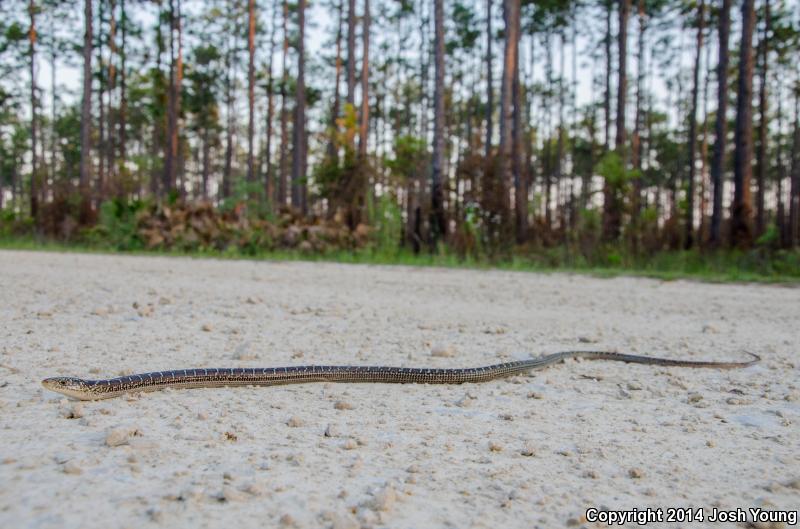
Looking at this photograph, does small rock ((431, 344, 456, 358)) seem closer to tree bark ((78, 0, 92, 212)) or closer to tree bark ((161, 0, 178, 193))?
tree bark ((78, 0, 92, 212))

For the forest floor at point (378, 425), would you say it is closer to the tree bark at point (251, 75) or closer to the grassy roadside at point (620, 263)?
the grassy roadside at point (620, 263)

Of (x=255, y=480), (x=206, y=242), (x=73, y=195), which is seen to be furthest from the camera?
(x=73, y=195)

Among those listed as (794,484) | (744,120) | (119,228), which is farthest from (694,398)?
(744,120)

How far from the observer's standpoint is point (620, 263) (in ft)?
40.3

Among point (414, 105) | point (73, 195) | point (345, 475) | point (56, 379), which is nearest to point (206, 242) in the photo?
point (73, 195)

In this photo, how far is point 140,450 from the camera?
2225mm

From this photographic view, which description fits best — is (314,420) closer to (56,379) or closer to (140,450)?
(140,450)

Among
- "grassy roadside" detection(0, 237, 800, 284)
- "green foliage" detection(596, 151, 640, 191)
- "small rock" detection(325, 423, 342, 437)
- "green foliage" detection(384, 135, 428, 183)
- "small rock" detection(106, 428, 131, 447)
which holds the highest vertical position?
"green foliage" detection(384, 135, 428, 183)

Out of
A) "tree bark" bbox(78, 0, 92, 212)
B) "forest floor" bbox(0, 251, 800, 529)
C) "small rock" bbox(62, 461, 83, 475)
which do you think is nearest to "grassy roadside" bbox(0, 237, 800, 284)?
"forest floor" bbox(0, 251, 800, 529)

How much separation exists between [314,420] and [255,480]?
2.58ft

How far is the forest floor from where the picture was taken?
1901 millimetres

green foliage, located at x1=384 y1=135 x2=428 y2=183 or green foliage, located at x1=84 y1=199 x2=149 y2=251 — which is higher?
green foliage, located at x1=384 y1=135 x2=428 y2=183

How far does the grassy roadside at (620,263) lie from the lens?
421 inches

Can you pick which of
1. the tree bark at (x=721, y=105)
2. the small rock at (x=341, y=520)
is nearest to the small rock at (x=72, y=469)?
the small rock at (x=341, y=520)
